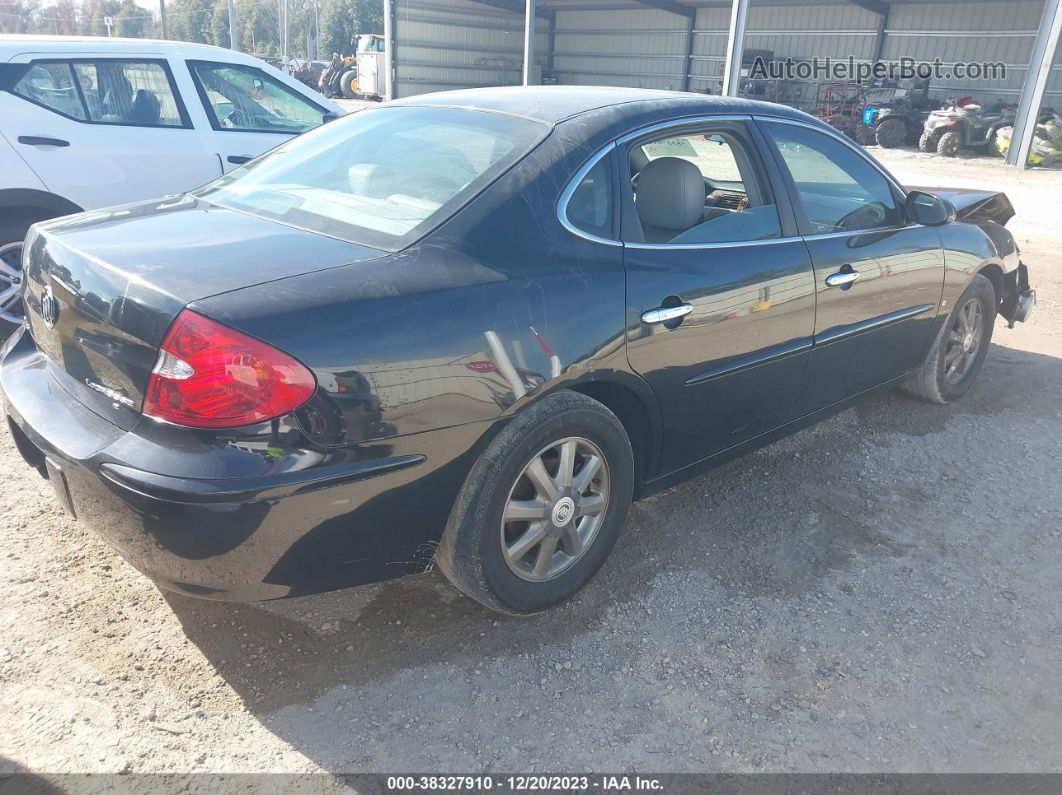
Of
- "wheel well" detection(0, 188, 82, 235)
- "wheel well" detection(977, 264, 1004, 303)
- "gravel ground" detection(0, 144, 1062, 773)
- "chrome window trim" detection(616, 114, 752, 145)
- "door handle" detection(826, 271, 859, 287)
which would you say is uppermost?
"chrome window trim" detection(616, 114, 752, 145)

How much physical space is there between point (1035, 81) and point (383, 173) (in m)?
17.8

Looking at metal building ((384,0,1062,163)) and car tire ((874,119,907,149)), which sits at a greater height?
metal building ((384,0,1062,163))

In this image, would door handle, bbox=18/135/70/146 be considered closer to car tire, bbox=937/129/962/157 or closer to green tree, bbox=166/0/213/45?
car tire, bbox=937/129/962/157

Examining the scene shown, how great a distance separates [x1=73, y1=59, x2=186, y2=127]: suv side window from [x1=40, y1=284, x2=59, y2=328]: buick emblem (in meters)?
3.17

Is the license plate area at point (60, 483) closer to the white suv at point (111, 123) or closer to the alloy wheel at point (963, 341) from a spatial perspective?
the white suv at point (111, 123)

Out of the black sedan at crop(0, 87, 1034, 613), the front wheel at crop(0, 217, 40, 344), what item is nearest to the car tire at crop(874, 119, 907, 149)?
the black sedan at crop(0, 87, 1034, 613)

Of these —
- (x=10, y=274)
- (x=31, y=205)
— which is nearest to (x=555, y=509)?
(x=10, y=274)

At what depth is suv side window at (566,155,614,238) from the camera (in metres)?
2.68

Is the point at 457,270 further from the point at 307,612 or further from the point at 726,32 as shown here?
the point at 726,32

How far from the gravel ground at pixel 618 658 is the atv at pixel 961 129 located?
18825 mm

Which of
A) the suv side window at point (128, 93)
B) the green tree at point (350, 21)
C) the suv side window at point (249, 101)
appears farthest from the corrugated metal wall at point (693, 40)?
the green tree at point (350, 21)

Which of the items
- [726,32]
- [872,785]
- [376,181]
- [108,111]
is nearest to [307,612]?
[376,181]

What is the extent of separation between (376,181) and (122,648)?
5.67 feet

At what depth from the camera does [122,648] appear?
2.53 metres
